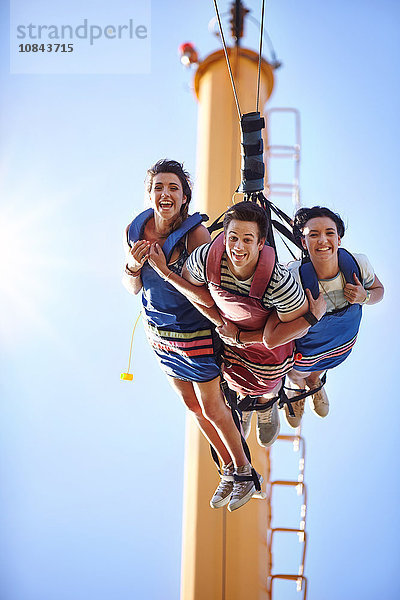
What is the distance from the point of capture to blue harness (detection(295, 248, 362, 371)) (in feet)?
8.14

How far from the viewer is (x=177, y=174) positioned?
2.58 meters

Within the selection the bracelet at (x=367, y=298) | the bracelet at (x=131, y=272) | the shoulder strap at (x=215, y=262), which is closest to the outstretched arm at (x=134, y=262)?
the bracelet at (x=131, y=272)

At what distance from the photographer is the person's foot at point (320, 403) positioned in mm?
3818

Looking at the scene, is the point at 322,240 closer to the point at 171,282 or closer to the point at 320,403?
the point at 171,282

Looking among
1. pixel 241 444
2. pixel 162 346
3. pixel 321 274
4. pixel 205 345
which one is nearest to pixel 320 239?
pixel 321 274

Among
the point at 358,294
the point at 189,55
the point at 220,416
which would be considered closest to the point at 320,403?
the point at 220,416

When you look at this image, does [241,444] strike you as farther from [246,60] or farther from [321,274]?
[246,60]

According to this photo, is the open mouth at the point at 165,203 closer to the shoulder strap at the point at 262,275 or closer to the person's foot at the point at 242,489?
the shoulder strap at the point at 262,275

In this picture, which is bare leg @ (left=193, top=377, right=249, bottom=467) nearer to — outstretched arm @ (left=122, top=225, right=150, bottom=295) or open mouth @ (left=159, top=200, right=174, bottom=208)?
outstretched arm @ (left=122, top=225, right=150, bottom=295)

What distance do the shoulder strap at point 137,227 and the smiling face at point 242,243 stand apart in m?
0.55

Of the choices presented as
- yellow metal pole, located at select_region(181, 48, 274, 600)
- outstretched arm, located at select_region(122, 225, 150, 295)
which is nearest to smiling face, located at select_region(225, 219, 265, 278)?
outstretched arm, located at select_region(122, 225, 150, 295)

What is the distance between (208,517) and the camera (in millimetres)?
4430

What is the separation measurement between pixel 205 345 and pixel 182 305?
0.74 ft

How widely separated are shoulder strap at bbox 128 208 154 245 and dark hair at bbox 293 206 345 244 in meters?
0.74
